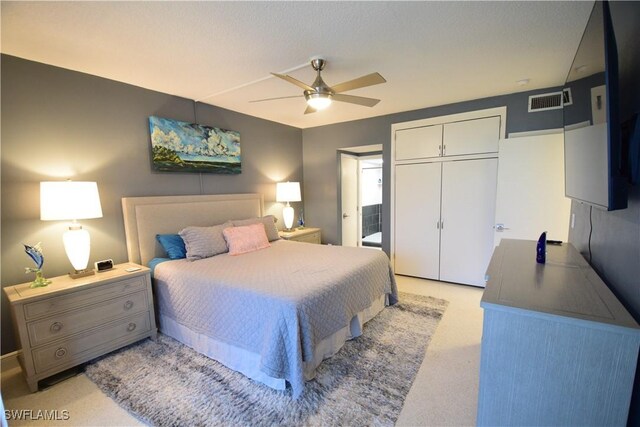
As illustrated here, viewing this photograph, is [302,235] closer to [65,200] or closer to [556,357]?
[65,200]

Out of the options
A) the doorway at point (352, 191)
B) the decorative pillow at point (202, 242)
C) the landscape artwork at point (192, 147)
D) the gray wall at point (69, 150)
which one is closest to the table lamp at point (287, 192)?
the landscape artwork at point (192, 147)

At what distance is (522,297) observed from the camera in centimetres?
124

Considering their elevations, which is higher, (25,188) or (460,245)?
(25,188)

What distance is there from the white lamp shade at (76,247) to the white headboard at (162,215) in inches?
19.3

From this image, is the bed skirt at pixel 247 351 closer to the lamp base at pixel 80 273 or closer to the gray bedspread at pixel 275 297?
the gray bedspread at pixel 275 297

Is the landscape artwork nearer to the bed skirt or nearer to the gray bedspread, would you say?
the gray bedspread

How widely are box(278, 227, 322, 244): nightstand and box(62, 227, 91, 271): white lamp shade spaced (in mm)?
2306

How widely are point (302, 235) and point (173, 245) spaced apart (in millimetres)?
1949

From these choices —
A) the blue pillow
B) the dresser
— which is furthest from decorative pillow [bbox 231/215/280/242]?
the dresser

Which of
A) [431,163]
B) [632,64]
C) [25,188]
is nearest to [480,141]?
[431,163]

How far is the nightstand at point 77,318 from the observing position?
1924 millimetres

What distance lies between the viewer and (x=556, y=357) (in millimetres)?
1073

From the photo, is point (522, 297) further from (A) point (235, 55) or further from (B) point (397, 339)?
(A) point (235, 55)

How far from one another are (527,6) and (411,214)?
2.79 meters
